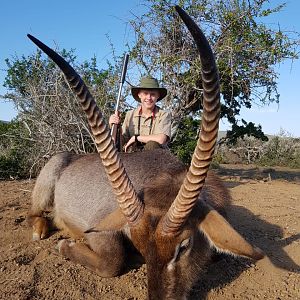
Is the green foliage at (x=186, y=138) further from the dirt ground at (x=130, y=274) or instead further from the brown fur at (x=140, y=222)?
the brown fur at (x=140, y=222)

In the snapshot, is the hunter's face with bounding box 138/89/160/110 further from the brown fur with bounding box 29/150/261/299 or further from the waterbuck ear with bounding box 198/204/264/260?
the waterbuck ear with bounding box 198/204/264/260

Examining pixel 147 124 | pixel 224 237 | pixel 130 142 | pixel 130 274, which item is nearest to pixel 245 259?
pixel 130 274

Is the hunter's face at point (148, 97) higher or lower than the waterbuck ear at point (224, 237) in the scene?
higher

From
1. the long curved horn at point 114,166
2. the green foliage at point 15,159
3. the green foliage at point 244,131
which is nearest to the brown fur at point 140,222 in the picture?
the long curved horn at point 114,166

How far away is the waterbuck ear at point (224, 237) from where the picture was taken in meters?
3.14

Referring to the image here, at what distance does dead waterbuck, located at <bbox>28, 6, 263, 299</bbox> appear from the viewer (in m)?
2.84

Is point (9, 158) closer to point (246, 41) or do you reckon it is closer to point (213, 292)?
point (246, 41)

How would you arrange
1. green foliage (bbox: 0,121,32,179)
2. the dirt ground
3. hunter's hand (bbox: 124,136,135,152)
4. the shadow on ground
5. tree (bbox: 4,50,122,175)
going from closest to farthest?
the dirt ground, the shadow on ground, hunter's hand (bbox: 124,136,135,152), tree (bbox: 4,50,122,175), green foliage (bbox: 0,121,32,179)

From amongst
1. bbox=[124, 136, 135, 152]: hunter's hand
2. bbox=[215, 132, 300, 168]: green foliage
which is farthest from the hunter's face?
bbox=[215, 132, 300, 168]: green foliage

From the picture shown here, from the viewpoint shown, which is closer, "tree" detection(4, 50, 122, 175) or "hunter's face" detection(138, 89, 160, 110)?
"hunter's face" detection(138, 89, 160, 110)

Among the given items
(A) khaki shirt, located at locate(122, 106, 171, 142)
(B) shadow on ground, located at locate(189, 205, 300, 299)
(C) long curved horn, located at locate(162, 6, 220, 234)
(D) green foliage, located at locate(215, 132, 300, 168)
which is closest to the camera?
(C) long curved horn, located at locate(162, 6, 220, 234)

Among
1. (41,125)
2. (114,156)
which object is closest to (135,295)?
(114,156)

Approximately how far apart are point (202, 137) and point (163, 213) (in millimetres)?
832

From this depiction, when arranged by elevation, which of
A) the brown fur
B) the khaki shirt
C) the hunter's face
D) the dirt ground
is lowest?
the dirt ground
